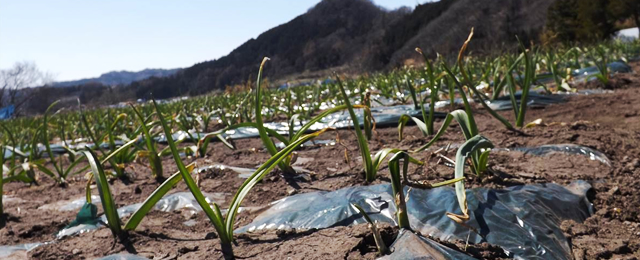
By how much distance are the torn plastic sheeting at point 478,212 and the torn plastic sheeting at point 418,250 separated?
6.0 inches

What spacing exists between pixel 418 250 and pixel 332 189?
2.36 feet

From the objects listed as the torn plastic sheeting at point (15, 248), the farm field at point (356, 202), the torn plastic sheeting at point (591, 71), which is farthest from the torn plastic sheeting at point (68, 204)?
the torn plastic sheeting at point (591, 71)

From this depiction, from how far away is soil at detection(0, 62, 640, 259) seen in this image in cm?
113

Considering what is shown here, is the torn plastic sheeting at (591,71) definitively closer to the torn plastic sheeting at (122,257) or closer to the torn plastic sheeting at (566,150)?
the torn plastic sheeting at (566,150)

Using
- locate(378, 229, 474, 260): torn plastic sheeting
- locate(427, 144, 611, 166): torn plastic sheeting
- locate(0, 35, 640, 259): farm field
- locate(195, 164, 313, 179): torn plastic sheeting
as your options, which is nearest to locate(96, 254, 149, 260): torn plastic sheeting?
locate(0, 35, 640, 259): farm field

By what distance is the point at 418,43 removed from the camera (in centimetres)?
3394

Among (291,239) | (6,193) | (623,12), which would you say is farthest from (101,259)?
(623,12)

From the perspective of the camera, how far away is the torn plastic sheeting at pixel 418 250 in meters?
0.92

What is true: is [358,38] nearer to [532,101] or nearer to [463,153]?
[532,101]

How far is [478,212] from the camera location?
47.3 inches

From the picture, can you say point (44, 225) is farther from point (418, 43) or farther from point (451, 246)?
point (418, 43)

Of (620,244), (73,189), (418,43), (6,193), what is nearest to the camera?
(620,244)

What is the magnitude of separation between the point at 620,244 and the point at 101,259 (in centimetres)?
127

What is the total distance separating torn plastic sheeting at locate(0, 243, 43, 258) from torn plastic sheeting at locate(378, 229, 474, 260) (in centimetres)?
113
